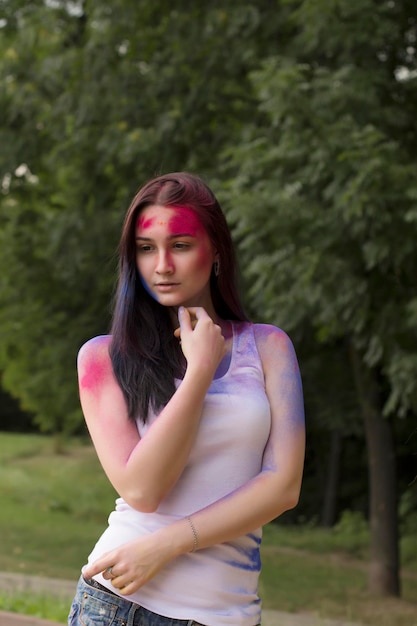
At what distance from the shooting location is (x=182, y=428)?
1927 mm

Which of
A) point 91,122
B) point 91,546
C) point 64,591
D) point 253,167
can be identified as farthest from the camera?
point 91,546

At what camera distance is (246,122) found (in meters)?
10.4

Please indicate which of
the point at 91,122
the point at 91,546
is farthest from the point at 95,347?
the point at 91,546

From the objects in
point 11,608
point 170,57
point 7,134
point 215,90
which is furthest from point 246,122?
point 11,608

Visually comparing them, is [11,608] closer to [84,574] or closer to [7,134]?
[84,574]

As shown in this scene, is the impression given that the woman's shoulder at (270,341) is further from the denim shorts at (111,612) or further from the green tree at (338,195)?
the green tree at (338,195)

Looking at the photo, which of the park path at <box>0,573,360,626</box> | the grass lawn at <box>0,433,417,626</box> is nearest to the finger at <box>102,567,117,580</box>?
the grass lawn at <box>0,433,417,626</box>

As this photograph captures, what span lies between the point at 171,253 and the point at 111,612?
0.77 metres

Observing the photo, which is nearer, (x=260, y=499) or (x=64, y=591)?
(x=260, y=499)

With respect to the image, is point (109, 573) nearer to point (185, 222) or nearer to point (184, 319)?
point (184, 319)

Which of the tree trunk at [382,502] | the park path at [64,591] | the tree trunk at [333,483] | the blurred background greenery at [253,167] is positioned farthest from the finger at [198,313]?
the tree trunk at [333,483]

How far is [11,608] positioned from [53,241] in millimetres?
6383

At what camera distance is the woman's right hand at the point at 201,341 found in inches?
78.5

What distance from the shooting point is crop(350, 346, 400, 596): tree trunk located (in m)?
11.6
